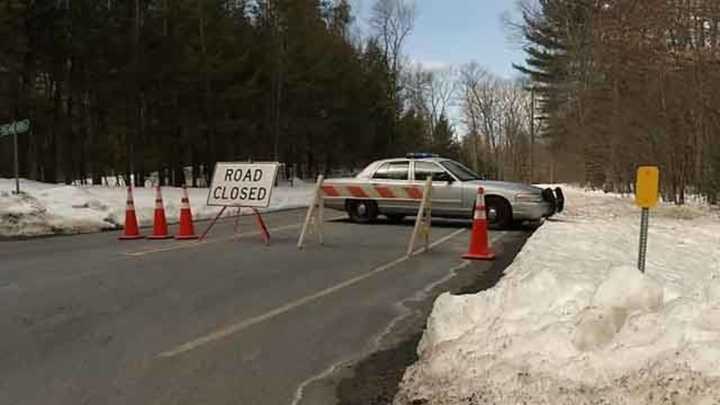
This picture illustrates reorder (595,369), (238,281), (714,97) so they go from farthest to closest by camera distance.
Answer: (714,97)
(238,281)
(595,369)

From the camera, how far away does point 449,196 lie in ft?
62.6

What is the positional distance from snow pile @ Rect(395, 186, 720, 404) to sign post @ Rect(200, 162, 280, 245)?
846 cm

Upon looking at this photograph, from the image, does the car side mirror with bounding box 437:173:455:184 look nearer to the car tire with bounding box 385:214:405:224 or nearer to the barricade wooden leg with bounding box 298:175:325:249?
the car tire with bounding box 385:214:405:224

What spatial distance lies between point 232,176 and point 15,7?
15.9m

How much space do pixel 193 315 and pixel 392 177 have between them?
40.2 ft

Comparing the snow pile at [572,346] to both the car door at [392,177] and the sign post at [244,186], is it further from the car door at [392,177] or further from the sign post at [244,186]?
the car door at [392,177]

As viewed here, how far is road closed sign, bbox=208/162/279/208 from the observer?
15.0 metres

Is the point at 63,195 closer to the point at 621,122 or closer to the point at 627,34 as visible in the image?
the point at 627,34

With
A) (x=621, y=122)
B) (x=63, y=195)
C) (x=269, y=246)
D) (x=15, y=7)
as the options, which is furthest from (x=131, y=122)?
(x=269, y=246)

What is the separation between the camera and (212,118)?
3766cm

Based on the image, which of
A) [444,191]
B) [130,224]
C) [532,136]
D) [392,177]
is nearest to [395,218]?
[392,177]

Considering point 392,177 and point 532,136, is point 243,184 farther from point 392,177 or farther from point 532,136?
point 532,136

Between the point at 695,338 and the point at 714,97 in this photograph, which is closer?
the point at 695,338

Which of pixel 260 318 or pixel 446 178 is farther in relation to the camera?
pixel 446 178
